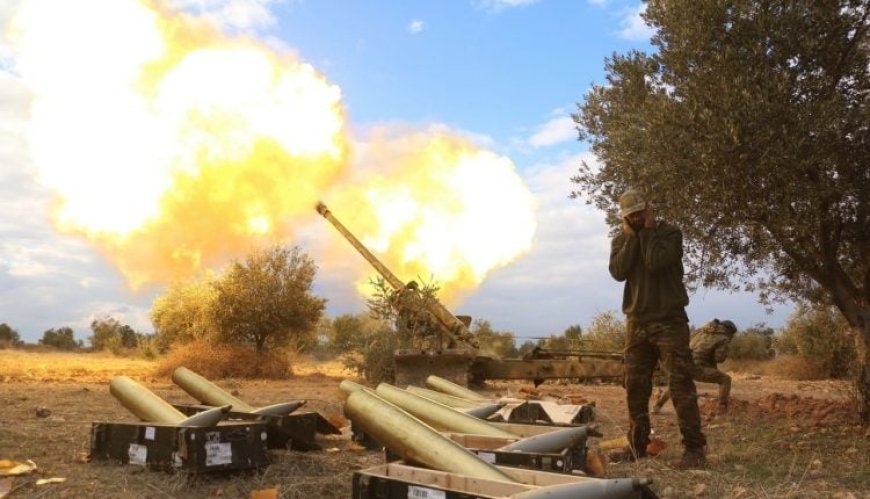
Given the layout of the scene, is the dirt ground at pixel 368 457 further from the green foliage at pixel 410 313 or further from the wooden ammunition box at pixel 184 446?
the green foliage at pixel 410 313

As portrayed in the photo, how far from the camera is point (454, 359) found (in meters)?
15.5

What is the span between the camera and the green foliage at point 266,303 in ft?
69.6

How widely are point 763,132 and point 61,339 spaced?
141 feet

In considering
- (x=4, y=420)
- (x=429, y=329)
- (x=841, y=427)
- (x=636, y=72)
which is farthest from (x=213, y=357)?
(x=841, y=427)

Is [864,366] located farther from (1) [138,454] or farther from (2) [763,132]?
(1) [138,454]

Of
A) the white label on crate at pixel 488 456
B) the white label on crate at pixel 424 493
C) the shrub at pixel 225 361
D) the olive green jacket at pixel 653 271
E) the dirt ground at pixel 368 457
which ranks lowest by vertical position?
the dirt ground at pixel 368 457

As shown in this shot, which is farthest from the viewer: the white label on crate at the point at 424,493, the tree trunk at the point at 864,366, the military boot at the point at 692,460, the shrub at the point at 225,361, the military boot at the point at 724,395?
the shrub at the point at 225,361

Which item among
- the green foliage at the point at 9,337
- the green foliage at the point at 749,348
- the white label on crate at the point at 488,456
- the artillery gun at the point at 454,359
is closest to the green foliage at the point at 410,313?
the artillery gun at the point at 454,359

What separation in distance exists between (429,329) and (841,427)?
30.4 feet

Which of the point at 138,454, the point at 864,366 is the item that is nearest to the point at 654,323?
the point at 864,366

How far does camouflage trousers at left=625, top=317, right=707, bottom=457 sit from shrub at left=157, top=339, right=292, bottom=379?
13964 mm

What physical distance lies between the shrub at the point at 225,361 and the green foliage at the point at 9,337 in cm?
2526

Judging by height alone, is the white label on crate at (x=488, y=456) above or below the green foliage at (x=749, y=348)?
below

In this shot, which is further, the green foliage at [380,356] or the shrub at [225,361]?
the shrub at [225,361]
